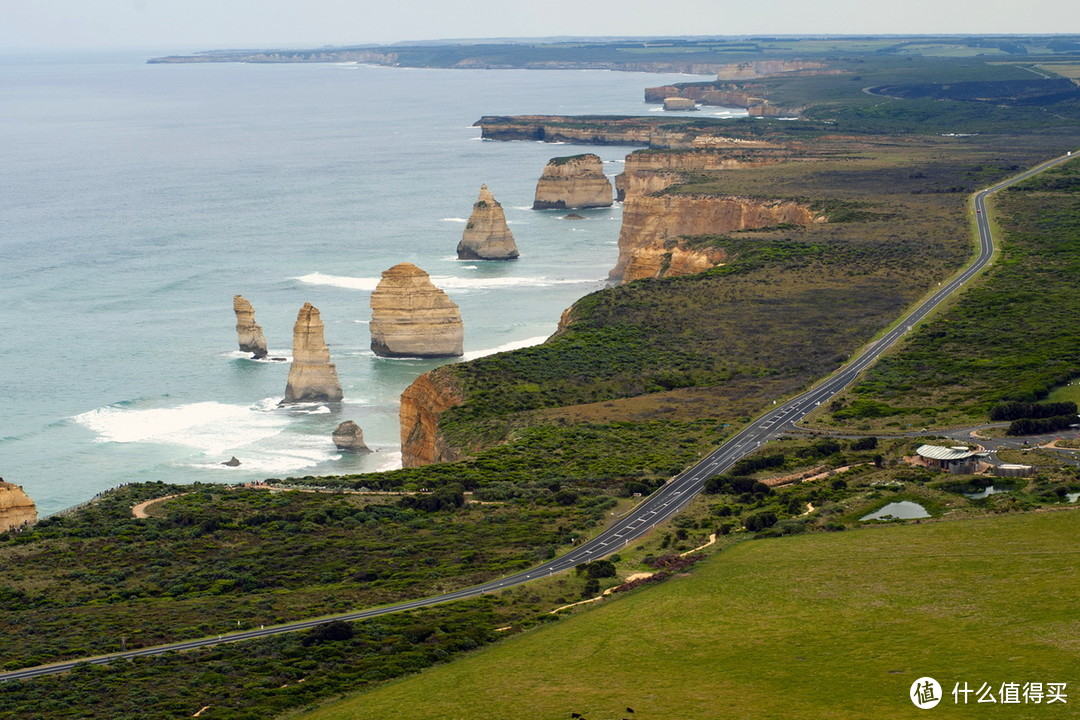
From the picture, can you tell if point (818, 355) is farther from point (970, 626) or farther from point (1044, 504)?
point (970, 626)

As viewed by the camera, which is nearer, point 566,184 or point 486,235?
point 486,235

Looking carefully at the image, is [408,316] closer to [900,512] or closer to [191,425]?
[191,425]

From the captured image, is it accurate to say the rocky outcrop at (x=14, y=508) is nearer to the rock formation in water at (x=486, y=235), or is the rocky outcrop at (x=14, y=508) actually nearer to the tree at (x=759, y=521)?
the tree at (x=759, y=521)

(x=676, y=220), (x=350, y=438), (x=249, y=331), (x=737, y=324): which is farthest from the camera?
(x=676, y=220)

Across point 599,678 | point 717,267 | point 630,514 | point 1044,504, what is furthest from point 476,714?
point 717,267

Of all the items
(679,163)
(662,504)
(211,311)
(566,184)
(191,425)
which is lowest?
(191,425)

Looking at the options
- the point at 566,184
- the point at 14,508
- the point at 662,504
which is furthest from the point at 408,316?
the point at 566,184

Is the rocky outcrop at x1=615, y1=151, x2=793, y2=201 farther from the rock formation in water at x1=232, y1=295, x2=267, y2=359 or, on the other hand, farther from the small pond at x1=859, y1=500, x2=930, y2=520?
the small pond at x1=859, y1=500, x2=930, y2=520
